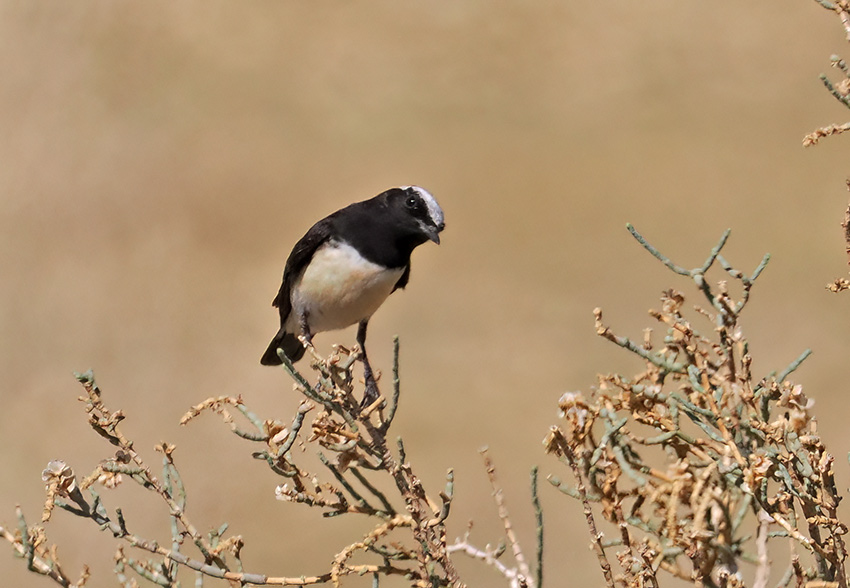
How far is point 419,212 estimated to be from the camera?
9.28 feet

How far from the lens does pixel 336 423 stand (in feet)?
4.71

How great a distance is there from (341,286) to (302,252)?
0.83 feet

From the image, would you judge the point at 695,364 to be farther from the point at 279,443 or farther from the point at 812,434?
the point at 279,443

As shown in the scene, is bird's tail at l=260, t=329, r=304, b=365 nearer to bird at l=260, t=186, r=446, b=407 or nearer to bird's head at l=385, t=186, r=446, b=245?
bird at l=260, t=186, r=446, b=407

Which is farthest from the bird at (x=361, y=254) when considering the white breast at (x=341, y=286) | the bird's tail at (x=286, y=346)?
the bird's tail at (x=286, y=346)

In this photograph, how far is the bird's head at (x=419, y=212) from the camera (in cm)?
280

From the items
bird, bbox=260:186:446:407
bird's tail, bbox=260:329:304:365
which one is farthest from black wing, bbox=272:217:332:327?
bird's tail, bbox=260:329:304:365

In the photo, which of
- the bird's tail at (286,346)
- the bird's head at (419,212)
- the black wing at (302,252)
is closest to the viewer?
the bird's head at (419,212)

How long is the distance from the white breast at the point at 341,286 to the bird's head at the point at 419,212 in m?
0.16

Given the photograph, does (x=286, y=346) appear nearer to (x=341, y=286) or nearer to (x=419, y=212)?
(x=341, y=286)

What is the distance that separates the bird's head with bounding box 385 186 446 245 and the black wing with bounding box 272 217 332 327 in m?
0.26

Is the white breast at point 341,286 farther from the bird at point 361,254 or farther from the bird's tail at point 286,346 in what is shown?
the bird's tail at point 286,346

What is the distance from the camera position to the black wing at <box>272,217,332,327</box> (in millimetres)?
3035

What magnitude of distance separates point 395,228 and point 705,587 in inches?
72.2
